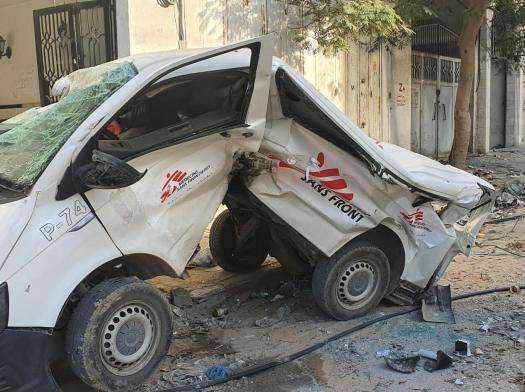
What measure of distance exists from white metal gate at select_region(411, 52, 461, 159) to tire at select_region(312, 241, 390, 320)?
10.2 metres

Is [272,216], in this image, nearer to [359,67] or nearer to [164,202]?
[164,202]

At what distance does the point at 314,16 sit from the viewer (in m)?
9.48

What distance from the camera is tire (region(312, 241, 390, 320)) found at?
4336mm

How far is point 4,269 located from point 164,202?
1000 mm

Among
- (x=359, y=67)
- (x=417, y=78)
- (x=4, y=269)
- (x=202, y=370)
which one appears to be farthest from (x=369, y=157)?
(x=417, y=78)

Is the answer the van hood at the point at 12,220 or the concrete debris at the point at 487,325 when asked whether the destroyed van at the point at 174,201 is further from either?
the concrete debris at the point at 487,325

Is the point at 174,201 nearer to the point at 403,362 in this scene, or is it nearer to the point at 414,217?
the point at 403,362

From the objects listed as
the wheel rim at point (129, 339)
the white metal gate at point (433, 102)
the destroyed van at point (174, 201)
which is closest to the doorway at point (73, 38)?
the destroyed van at point (174, 201)

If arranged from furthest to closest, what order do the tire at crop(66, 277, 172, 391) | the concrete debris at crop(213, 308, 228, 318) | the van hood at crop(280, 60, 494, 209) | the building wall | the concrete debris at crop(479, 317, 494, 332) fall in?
the building wall
the concrete debris at crop(213, 308, 228, 318)
the concrete debris at crop(479, 317, 494, 332)
the van hood at crop(280, 60, 494, 209)
the tire at crop(66, 277, 172, 391)

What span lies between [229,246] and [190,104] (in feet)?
6.55

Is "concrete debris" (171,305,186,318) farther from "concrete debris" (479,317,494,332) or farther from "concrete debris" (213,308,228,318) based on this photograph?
"concrete debris" (479,317,494,332)

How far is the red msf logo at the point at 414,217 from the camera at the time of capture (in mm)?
4496

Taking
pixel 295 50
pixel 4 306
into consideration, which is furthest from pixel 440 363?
pixel 295 50

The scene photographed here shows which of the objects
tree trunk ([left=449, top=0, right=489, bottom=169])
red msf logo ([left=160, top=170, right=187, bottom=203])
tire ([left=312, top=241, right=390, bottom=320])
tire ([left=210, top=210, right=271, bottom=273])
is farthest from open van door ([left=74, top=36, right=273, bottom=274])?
tree trunk ([left=449, top=0, right=489, bottom=169])
